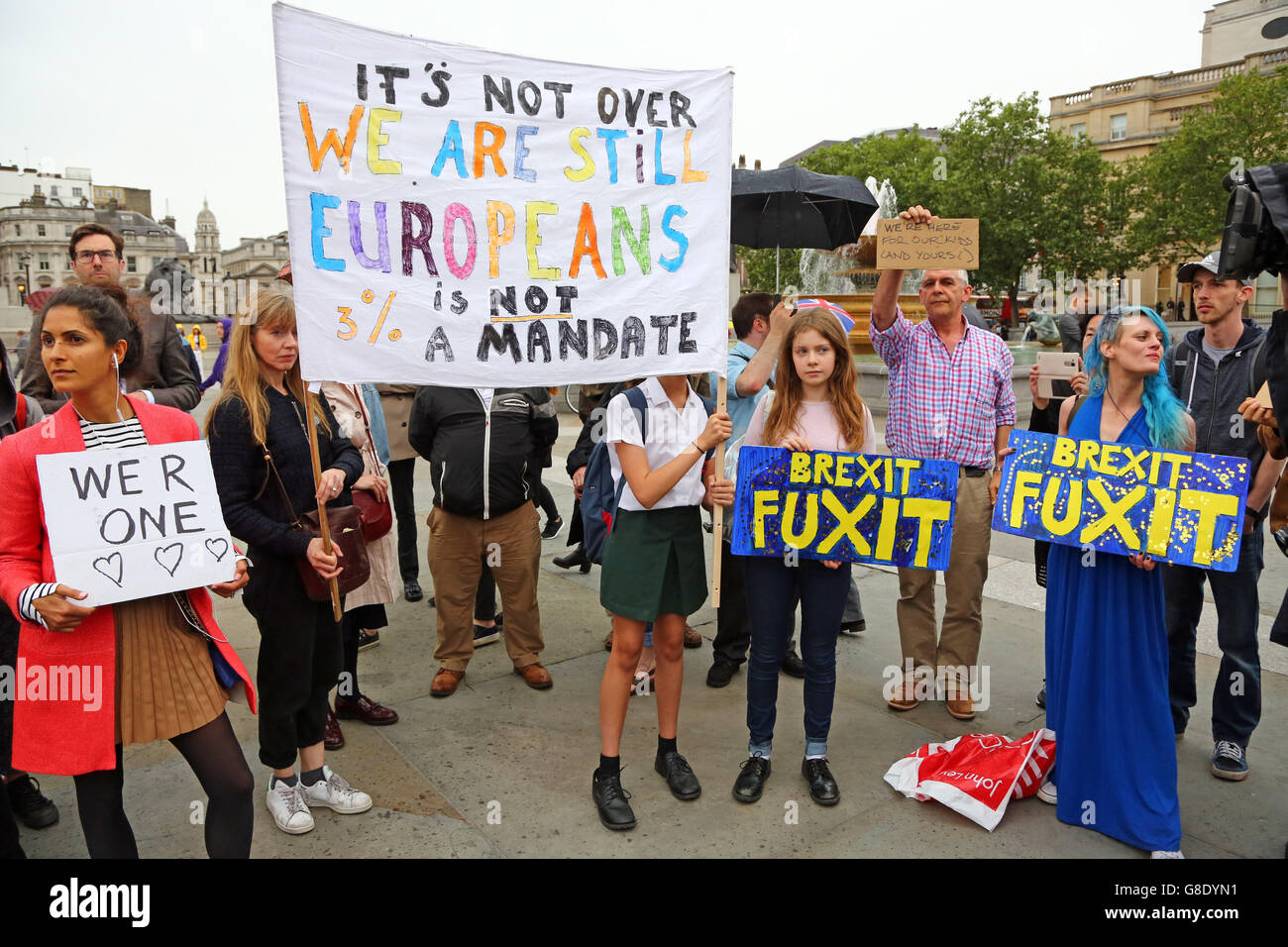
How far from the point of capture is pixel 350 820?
3.44 metres

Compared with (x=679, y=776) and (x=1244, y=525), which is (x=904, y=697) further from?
(x=1244, y=525)

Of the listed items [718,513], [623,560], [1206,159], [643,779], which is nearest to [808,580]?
[718,513]

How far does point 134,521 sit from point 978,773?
3.19 m

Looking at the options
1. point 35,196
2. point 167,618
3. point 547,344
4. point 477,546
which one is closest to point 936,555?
point 547,344

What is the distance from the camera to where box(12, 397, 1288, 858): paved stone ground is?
3299mm

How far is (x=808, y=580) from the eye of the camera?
11.9 feet

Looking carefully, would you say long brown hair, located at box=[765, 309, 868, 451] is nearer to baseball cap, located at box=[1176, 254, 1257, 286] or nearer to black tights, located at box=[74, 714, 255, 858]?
baseball cap, located at box=[1176, 254, 1257, 286]

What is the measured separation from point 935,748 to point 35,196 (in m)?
142

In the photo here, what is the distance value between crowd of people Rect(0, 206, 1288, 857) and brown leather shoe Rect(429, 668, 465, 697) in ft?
0.09

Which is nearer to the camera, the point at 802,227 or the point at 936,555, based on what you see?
the point at 936,555

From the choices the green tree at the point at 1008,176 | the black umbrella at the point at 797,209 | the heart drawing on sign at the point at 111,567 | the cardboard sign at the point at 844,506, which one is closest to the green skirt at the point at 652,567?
the cardboard sign at the point at 844,506
